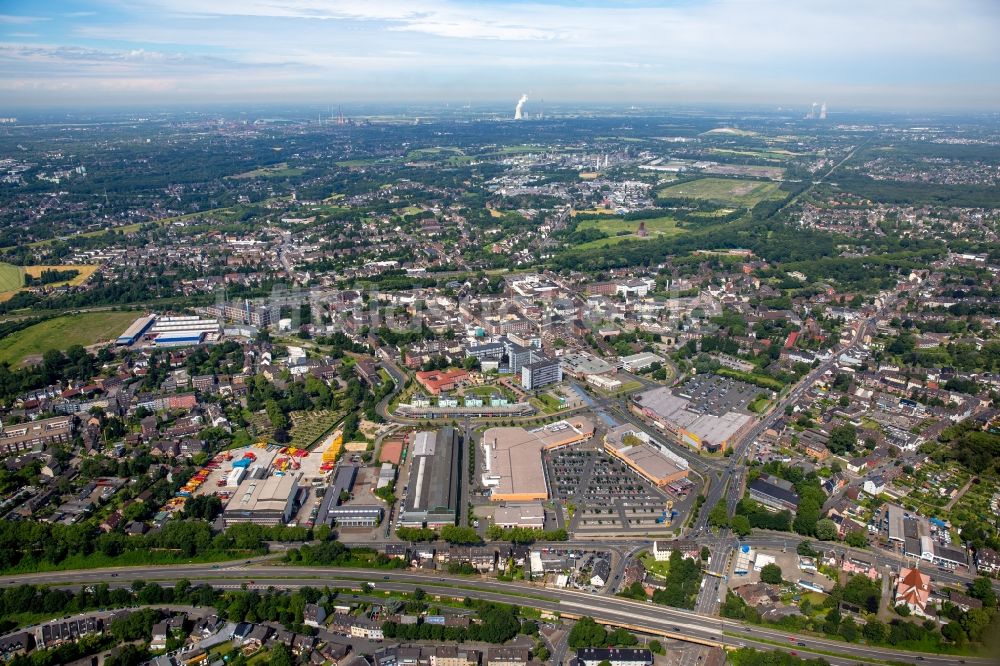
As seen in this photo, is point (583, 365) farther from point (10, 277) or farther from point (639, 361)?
point (10, 277)

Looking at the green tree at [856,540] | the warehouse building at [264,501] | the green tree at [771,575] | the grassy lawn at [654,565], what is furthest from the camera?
the warehouse building at [264,501]

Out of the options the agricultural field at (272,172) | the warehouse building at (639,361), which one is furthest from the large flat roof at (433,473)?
the agricultural field at (272,172)

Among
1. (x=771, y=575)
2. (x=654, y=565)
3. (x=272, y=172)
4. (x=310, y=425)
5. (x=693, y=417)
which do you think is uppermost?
(x=272, y=172)

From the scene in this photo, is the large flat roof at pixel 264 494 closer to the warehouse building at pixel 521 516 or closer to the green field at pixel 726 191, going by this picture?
the warehouse building at pixel 521 516

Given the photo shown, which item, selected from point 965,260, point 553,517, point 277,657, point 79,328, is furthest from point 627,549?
point 965,260

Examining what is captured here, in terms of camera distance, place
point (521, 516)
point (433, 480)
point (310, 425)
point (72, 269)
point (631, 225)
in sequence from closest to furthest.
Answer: point (521, 516)
point (433, 480)
point (310, 425)
point (72, 269)
point (631, 225)

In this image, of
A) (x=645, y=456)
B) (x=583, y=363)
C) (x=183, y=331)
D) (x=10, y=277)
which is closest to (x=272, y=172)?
(x=10, y=277)

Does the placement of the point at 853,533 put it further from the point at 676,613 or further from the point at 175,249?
the point at 175,249
